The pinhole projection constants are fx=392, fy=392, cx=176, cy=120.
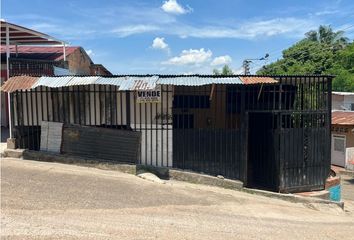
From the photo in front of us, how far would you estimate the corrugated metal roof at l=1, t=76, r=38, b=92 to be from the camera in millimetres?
10363

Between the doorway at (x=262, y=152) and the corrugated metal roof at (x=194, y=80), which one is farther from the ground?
the corrugated metal roof at (x=194, y=80)

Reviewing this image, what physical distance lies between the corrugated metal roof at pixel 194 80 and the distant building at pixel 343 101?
23.4 meters

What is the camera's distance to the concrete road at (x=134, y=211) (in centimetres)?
607

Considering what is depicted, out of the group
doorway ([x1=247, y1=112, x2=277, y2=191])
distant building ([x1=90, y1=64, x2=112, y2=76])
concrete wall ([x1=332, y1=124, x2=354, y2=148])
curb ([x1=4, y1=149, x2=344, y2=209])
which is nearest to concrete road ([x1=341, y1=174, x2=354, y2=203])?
concrete wall ([x1=332, y1=124, x2=354, y2=148])

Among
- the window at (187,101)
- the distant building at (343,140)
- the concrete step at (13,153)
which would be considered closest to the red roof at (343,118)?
the distant building at (343,140)

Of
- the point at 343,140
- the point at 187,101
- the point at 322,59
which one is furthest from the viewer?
the point at 322,59

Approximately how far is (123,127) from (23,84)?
2.91m

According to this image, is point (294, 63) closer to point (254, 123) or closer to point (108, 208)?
point (254, 123)

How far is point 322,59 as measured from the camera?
1855 inches

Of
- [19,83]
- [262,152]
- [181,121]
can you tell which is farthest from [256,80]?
[19,83]

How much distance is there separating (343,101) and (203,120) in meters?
23.2

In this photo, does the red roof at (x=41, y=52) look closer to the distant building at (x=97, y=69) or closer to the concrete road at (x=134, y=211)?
the distant building at (x=97, y=69)

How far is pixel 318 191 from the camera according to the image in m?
12.0

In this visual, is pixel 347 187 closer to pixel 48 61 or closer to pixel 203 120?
pixel 203 120
